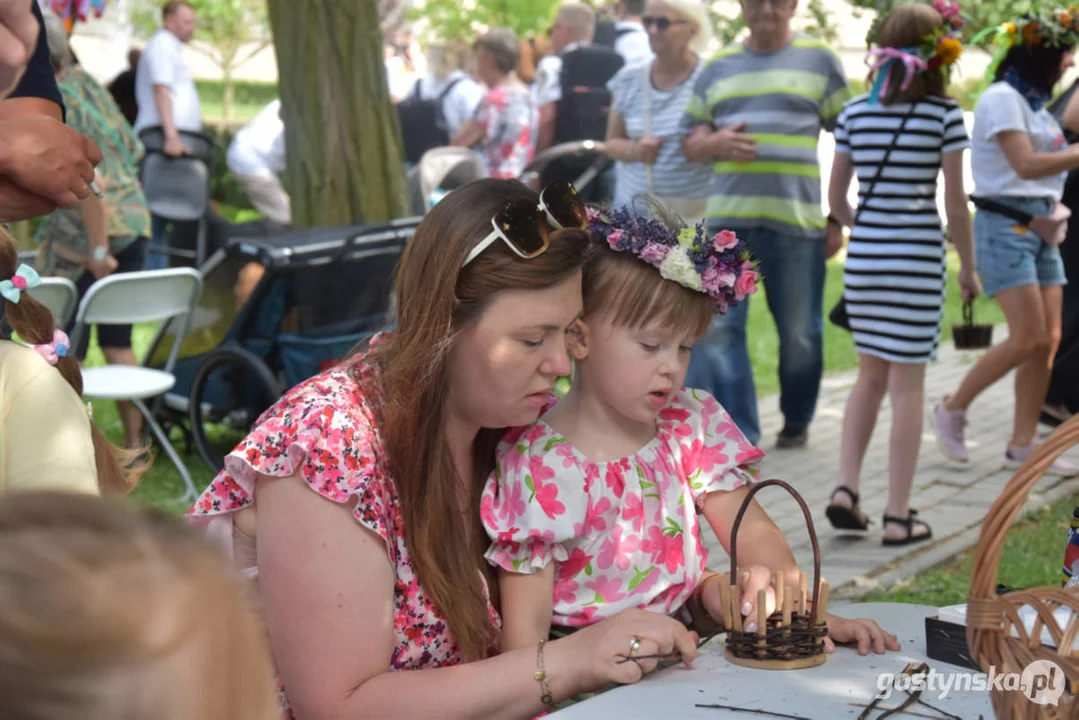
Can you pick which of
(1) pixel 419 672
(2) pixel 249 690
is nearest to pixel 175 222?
(1) pixel 419 672

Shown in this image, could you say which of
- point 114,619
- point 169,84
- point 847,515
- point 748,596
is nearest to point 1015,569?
point 847,515

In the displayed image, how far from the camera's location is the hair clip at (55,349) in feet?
6.51

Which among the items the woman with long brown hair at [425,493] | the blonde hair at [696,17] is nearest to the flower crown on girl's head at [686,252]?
the woman with long brown hair at [425,493]

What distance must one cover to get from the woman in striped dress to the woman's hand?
3253 mm

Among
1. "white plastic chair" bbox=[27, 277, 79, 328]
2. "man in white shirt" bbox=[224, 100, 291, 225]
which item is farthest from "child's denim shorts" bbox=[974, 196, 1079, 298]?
"man in white shirt" bbox=[224, 100, 291, 225]

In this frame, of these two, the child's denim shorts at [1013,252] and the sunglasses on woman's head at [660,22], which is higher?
the sunglasses on woman's head at [660,22]

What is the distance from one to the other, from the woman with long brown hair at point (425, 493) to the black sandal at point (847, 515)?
310cm

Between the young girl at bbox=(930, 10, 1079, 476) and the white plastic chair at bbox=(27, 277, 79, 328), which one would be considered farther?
the young girl at bbox=(930, 10, 1079, 476)

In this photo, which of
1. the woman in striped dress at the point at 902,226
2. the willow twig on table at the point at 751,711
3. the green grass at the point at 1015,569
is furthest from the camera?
the woman in striped dress at the point at 902,226

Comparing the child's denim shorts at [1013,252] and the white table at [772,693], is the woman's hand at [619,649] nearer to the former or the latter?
the white table at [772,693]

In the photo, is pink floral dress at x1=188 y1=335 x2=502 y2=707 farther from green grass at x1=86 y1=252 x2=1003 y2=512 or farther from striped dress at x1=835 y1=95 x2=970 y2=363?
striped dress at x1=835 y1=95 x2=970 y2=363

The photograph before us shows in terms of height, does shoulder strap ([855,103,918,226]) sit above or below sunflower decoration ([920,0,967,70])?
below

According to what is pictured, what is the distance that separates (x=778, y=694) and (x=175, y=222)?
7.95 m

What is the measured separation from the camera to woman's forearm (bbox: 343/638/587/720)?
1.88 meters
